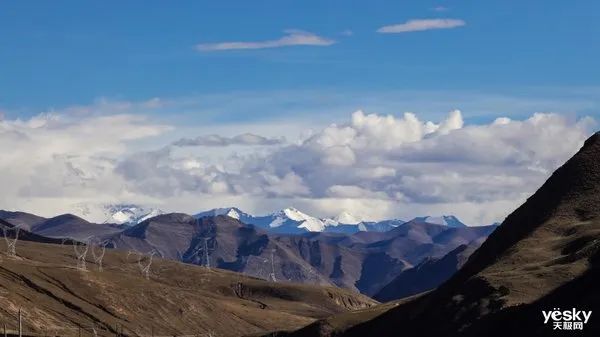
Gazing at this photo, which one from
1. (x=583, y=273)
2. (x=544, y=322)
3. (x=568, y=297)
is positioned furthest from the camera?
(x=583, y=273)

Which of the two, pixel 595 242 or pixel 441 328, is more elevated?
pixel 595 242

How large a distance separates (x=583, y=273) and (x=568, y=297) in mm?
21138

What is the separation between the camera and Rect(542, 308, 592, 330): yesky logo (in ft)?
427

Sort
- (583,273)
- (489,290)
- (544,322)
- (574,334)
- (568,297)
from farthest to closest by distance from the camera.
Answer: (489,290) → (583,273) → (568,297) → (544,322) → (574,334)

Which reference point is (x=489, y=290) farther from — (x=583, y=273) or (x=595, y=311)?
(x=595, y=311)

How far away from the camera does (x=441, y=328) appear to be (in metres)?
195

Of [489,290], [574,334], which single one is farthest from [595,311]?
[489,290]

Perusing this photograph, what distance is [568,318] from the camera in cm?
13562

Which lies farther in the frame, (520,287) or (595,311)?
(520,287)

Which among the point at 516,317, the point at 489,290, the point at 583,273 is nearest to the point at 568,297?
the point at 516,317

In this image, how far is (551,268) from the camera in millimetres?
193500

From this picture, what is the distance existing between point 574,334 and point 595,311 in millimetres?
9709

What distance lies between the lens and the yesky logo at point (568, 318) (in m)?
130

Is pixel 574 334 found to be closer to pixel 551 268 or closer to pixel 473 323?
pixel 473 323
